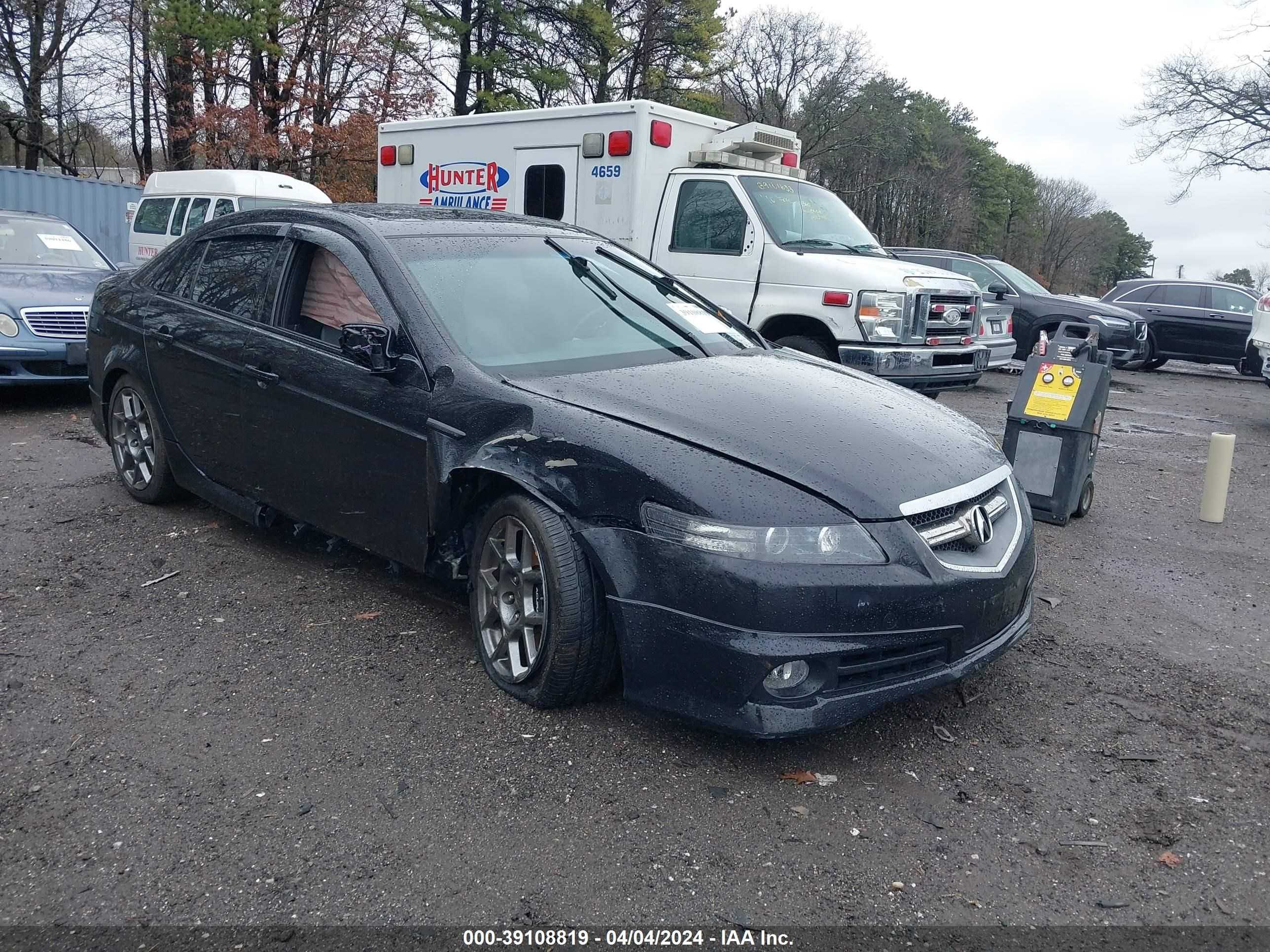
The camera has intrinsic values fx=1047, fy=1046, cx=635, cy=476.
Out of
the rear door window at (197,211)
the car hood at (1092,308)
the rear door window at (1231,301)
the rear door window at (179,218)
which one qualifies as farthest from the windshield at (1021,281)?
the rear door window at (179,218)

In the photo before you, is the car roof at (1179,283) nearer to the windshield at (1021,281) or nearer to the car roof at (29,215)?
the windshield at (1021,281)

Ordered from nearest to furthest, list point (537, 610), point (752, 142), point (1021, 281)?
point (537, 610) → point (752, 142) → point (1021, 281)

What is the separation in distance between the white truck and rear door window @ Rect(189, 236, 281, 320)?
4.17 meters

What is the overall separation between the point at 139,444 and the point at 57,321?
3592 mm

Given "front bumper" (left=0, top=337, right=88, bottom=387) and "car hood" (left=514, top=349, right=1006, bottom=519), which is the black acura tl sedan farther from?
"front bumper" (left=0, top=337, right=88, bottom=387)

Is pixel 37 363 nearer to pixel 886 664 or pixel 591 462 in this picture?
Answer: pixel 591 462

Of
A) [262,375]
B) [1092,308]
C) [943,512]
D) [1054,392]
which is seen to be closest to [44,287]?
[262,375]

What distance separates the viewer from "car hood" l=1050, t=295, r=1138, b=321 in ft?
50.4

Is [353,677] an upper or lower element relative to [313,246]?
lower

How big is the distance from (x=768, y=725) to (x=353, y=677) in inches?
64.7

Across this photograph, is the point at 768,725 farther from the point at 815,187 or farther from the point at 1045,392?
the point at 815,187

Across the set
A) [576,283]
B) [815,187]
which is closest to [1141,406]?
[815,187]

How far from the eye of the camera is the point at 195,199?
587 inches

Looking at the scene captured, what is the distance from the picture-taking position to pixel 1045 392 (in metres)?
6.29
